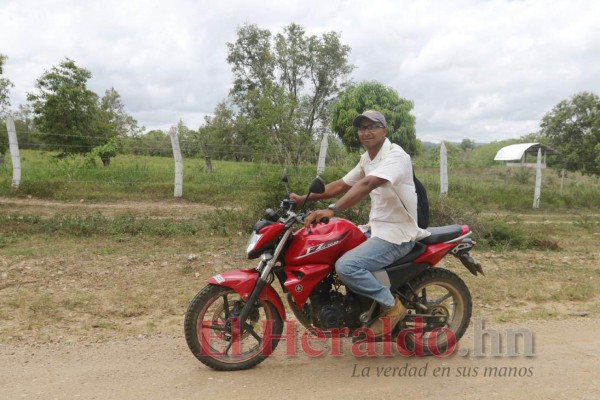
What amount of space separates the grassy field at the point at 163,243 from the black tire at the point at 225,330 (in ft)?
2.75

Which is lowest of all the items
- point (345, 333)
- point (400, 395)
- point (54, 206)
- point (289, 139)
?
point (400, 395)

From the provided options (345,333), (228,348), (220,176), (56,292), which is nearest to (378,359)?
(345,333)

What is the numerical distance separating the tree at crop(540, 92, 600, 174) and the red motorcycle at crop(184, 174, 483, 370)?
1641 cm

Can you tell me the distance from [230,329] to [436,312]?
1642 mm

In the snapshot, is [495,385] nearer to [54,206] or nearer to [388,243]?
[388,243]

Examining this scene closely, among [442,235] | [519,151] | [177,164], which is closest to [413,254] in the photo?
[442,235]

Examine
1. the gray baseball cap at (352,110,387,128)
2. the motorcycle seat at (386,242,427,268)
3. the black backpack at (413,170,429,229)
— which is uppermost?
the gray baseball cap at (352,110,387,128)

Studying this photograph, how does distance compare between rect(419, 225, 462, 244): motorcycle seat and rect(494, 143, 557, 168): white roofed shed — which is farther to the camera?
rect(494, 143, 557, 168): white roofed shed

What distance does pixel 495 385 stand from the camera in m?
3.34

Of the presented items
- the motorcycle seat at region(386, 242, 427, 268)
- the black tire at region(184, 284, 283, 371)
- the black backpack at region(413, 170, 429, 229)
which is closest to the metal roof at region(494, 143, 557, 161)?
the black backpack at region(413, 170, 429, 229)

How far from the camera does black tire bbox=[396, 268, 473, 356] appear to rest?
3.79 m

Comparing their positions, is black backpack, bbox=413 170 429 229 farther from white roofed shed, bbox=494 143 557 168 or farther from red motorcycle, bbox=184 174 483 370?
white roofed shed, bbox=494 143 557 168

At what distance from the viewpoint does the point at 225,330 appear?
139 inches

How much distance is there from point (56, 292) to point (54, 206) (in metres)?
5.65
